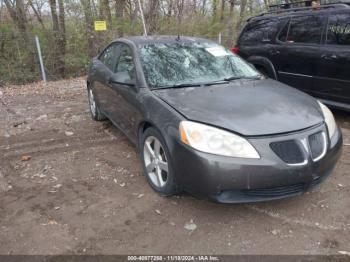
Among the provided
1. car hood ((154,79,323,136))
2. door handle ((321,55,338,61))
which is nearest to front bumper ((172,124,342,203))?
car hood ((154,79,323,136))

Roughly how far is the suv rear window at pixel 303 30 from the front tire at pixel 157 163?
3619mm

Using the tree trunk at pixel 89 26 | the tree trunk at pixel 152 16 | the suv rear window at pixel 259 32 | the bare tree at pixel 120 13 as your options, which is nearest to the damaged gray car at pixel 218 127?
the suv rear window at pixel 259 32

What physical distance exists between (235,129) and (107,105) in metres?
2.69

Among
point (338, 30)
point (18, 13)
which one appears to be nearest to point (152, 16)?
point (18, 13)

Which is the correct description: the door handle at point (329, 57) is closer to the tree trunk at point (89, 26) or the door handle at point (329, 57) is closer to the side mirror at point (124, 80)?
the side mirror at point (124, 80)

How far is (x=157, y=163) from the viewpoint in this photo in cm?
352

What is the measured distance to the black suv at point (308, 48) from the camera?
17.6ft

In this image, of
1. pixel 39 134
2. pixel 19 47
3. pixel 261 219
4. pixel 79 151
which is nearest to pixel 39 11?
pixel 19 47

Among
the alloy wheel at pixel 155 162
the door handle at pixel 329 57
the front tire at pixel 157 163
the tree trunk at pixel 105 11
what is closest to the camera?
the front tire at pixel 157 163

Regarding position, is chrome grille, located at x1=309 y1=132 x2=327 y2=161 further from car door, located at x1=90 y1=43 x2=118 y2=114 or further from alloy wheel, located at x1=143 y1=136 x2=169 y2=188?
car door, located at x1=90 y1=43 x2=118 y2=114

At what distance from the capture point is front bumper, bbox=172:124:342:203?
2.80 meters

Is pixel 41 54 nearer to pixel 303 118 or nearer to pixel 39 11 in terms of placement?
pixel 39 11

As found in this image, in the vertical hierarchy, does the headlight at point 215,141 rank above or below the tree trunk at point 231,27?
below

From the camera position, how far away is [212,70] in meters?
4.12
